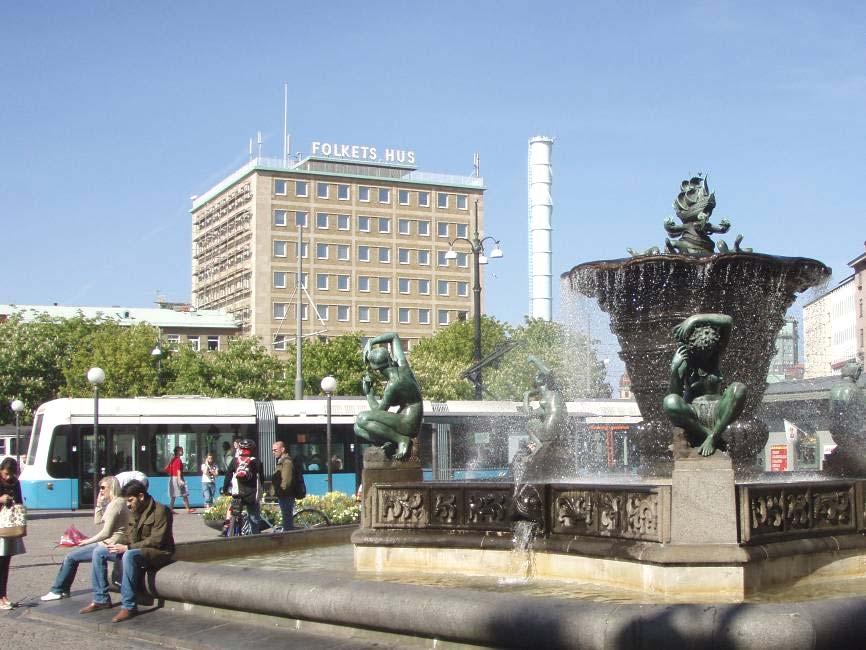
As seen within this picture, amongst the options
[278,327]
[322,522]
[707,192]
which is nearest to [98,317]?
[278,327]

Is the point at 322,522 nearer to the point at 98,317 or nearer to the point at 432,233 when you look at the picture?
the point at 98,317

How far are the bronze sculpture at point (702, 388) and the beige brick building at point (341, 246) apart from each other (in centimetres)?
9437

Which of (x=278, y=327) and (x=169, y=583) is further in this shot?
(x=278, y=327)

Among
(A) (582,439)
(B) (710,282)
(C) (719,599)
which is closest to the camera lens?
(C) (719,599)

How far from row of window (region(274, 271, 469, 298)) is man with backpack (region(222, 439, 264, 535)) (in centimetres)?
8853

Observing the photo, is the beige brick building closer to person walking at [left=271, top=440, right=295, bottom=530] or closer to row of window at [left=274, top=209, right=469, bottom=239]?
row of window at [left=274, top=209, right=469, bottom=239]

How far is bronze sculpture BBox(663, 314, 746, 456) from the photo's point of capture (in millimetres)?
9664

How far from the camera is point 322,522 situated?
1908 cm

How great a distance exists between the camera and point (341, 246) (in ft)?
361

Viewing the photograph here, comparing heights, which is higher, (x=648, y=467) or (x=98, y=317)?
(x=98, y=317)

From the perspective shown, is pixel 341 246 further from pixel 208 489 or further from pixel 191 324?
pixel 208 489

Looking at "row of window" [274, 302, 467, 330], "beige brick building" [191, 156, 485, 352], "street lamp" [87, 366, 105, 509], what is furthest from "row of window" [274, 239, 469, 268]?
"street lamp" [87, 366, 105, 509]

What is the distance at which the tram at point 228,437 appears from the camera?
3256 cm

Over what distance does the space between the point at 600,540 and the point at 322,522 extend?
9393 mm
